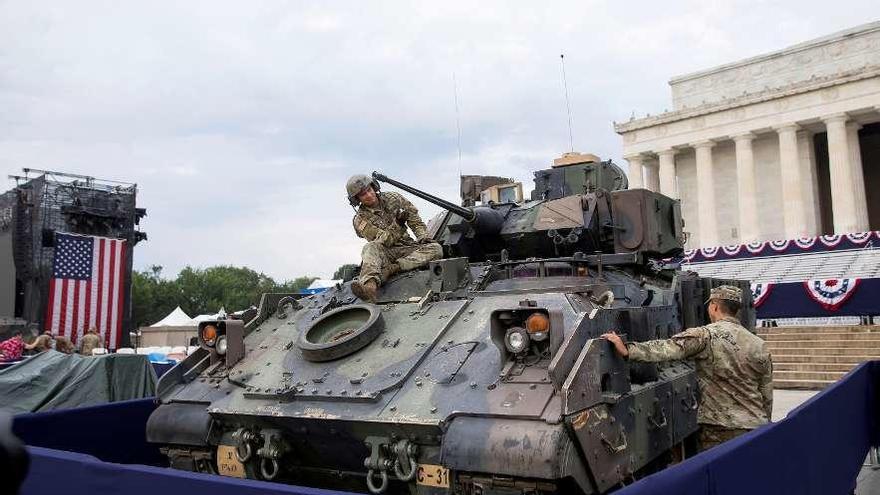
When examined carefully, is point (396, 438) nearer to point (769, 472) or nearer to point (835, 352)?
point (769, 472)

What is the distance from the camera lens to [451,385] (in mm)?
5305

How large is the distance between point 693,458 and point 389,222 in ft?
16.3

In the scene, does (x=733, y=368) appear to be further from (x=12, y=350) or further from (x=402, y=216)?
(x=12, y=350)

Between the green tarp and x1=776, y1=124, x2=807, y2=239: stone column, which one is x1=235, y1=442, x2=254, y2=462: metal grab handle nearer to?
the green tarp

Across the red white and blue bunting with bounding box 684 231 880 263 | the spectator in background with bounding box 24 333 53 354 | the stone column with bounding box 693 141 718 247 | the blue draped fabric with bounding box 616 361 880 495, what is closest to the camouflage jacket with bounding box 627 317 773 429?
the blue draped fabric with bounding box 616 361 880 495

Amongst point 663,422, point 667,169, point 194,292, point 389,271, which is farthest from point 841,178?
point 194,292

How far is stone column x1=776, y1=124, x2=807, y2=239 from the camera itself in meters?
42.6

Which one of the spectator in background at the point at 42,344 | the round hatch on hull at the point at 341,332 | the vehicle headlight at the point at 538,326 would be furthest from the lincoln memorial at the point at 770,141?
the vehicle headlight at the point at 538,326

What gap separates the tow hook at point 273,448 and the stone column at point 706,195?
43.6m

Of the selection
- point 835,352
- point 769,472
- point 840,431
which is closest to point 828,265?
point 835,352

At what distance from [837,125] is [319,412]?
43.3 meters

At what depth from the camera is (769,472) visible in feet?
13.9

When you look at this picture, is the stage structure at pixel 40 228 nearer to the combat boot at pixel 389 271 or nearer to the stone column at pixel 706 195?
the combat boot at pixel 389 271

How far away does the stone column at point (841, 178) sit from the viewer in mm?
41062
